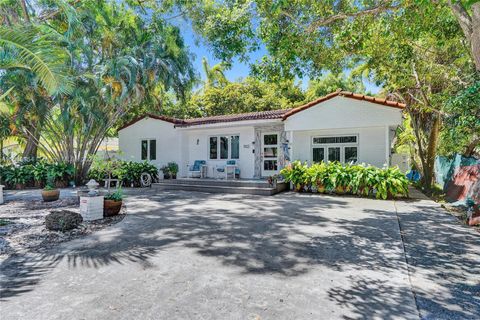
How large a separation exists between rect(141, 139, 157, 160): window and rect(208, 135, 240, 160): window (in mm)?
3669

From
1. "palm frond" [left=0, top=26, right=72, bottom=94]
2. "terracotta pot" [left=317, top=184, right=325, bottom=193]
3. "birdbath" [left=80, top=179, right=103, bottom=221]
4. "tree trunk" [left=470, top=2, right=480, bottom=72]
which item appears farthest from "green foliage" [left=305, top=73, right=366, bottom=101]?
"palm frond" [left=0, top=26, right=72, bottom=94]

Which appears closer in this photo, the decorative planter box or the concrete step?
the decorative planter box

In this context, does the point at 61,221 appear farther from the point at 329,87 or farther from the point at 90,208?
the point at 329,87

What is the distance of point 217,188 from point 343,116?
20.6 feet

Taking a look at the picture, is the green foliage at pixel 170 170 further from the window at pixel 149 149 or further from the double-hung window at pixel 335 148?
the double-hung window at pixel 335 148

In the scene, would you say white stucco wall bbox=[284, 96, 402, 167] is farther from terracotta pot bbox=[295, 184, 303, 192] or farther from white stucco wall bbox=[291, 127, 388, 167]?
terracotta pot bbox=[295, 184, 303, 192]

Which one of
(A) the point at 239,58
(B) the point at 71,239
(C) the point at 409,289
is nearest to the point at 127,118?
(A) the point at 239,58

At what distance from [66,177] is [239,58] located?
11.7m

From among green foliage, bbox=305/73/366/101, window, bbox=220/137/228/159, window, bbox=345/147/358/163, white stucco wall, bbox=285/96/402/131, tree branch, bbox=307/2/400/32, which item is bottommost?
window, bbox=345/147/358/163

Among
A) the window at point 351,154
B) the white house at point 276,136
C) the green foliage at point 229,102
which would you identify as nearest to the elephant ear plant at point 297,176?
the white house at point 276,136

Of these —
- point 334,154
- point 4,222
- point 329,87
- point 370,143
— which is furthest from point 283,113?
point 329,87

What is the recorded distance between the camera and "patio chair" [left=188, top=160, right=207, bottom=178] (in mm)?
16188

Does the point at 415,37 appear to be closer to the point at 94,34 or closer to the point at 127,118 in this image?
the point at 94,34

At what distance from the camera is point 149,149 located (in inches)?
712
